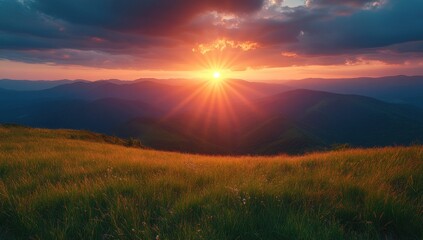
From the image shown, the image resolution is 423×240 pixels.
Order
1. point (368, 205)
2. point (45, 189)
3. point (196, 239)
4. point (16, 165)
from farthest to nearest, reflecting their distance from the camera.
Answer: point (16, 165) < point (45, 189) < point (368, 205) < point (196, 239)

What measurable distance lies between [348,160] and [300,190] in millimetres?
3954

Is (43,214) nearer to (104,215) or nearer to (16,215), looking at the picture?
(16,215)

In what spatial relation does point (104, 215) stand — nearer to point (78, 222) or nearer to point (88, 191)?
point (78, 222)

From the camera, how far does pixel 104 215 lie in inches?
155

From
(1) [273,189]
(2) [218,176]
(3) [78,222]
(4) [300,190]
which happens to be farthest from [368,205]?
(3) [78,222]

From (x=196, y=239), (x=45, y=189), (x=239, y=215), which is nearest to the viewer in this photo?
(x=196, y=239)

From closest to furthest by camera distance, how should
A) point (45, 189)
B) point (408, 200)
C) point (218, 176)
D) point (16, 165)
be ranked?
point (408, 200) < point (45, 189) < point (218, 176) < point (16, 165)

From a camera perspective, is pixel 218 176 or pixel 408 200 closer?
pixel 408 200

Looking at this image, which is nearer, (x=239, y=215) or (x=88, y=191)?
(x=239, y=215)

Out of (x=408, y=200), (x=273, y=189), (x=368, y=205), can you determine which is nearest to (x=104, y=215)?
(x=273, y=189)

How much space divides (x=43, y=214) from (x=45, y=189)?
1.04 m

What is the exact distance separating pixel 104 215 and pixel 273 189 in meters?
2.76

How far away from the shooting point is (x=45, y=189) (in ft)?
17.1

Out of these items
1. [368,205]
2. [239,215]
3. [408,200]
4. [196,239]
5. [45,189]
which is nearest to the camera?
[196,239]
